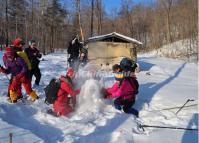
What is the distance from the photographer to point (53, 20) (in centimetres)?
5694

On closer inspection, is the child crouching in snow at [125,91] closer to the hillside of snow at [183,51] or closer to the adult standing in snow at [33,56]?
the adult standing in snow at [33,56]

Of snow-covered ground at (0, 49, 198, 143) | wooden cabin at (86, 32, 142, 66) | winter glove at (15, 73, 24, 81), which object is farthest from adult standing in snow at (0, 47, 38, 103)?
wooden cabin at (86, 32, 142, 66)

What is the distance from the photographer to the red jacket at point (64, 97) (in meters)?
8.02

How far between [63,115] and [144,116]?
1925mm

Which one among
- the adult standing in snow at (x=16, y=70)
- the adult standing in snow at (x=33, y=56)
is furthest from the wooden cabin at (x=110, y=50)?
the adult standing in snow at (x=16, y=70)

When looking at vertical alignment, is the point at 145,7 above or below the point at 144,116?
above

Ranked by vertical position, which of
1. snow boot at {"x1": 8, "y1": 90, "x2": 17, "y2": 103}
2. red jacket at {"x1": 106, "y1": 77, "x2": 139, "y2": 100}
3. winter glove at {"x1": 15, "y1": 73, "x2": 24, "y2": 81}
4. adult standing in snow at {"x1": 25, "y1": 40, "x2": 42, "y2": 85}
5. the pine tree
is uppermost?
the pine tree

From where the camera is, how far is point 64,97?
829 centimetres

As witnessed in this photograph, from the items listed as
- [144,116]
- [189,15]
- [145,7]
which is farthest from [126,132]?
[145,7]

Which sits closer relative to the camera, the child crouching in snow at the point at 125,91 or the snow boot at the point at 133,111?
the snow boot at the point at 133,111

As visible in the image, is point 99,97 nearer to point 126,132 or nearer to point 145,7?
point 126,132

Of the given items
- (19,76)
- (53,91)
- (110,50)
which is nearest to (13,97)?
(19,76)

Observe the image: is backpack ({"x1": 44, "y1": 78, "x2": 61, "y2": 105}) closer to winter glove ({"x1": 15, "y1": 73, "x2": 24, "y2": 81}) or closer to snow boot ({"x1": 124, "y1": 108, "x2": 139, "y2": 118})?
winter glove ({"x1": 15, "y1": 73, "x2": 24, "y2": 81})

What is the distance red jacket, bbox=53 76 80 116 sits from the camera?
26.3ft
